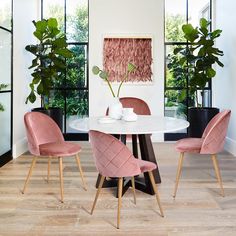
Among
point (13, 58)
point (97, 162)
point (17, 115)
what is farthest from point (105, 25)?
point (97, 162)

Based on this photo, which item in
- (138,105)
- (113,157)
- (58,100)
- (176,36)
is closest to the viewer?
(113,157)

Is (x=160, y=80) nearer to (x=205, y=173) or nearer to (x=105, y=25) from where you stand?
(x=105, y=25)

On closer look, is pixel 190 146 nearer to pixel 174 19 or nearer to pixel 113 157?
pixel 113 157

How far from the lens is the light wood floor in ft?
8.66

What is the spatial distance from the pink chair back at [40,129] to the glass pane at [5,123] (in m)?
1.27

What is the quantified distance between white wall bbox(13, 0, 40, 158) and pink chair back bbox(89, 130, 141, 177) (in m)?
2.92

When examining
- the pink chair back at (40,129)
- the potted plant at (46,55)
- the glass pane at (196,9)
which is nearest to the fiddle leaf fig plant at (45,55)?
the potted plant at (46,55)

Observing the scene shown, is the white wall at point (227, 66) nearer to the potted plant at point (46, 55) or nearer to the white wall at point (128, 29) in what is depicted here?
the white wall at point (128, 29)

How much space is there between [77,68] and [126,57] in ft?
3.28

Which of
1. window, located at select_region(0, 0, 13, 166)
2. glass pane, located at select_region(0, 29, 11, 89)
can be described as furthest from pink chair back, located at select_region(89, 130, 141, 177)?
A: glass pane, located at select_region(0, 29, 11, 89)

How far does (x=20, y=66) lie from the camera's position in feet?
18.2

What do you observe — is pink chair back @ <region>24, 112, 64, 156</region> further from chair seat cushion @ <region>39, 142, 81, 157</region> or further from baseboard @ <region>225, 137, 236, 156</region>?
baseboard @ <region>225, 137, 236, 156</region>

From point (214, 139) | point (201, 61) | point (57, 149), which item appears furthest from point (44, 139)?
point (201, 61)

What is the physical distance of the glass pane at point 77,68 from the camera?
668 cm
